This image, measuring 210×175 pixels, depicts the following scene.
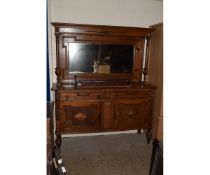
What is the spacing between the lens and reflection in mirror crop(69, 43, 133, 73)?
3012 millimetres

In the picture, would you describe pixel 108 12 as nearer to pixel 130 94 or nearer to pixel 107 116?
pixel 130 94

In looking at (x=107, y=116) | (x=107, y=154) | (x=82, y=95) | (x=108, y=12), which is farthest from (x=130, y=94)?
(x=108, y=12)

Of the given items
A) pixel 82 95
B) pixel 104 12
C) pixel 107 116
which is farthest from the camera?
pixel 104 12

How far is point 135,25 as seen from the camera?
3262 mm

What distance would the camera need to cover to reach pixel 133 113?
2924 millimetres

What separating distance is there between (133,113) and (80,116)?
782mm

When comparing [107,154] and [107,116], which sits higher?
[107,116]

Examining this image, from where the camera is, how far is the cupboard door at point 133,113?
113 inches

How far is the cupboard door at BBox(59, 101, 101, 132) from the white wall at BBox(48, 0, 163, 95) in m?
0.64

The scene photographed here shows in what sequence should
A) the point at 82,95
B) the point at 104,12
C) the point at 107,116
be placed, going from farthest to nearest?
the point at 104,12 → the point at 107,116 → the point at 82,95

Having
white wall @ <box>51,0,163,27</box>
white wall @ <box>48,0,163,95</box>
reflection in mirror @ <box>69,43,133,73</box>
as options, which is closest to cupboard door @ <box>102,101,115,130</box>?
reflection in mirror @ <box>69,43,133,73</box>
